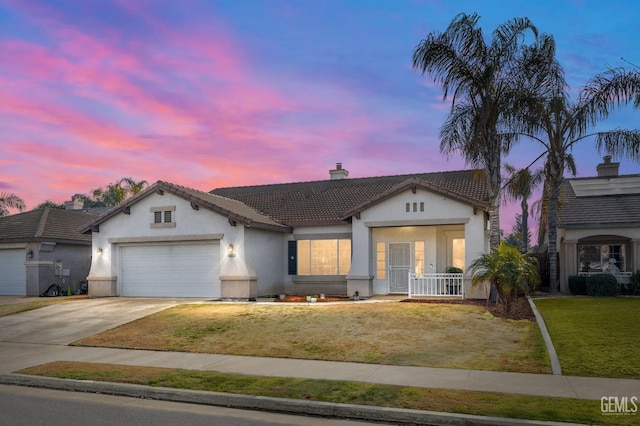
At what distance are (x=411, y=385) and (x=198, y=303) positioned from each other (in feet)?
40.1

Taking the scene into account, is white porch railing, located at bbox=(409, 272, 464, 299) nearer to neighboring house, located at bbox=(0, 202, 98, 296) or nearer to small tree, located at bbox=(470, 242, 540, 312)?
small tree, located at bbox=(470, 242, 540, 312)

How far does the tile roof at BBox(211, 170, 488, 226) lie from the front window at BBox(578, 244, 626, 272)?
5241 millimetres

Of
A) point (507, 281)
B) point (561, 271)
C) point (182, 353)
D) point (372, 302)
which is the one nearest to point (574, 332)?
point (507, 281)

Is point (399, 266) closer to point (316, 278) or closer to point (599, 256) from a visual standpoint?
point (316, 278)

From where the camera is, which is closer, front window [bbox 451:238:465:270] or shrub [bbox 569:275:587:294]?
shrub [bbox 569:275:587:294]

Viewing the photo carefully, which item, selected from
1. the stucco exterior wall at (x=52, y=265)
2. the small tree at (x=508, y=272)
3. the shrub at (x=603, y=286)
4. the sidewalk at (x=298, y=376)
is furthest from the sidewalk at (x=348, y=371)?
the stucco exterior wall at (x=52, y=265)

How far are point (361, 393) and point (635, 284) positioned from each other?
16.4m

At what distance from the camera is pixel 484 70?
18.8 m

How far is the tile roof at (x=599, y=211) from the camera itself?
2194 cm

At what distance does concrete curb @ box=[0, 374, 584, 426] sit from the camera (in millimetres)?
7172

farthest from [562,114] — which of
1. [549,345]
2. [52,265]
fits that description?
[52,265]

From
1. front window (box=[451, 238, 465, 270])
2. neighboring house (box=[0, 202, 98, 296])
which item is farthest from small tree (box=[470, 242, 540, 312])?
neighboring house (box=[0, 202, 98, 296])

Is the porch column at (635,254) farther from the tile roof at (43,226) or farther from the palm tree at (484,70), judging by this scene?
the tile roof at (43,226)

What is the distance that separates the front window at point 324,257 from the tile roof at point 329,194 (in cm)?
97
